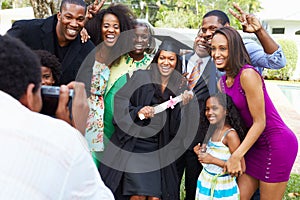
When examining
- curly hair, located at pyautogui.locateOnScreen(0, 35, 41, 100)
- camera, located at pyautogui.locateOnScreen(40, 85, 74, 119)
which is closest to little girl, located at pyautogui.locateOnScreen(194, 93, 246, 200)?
camera, located at pyautogui.locateOnScreen(40, 85, 74, 119)

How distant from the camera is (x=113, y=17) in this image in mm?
3721

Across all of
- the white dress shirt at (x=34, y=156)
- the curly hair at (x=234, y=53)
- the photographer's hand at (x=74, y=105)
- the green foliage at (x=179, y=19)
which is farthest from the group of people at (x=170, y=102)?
the green foliage at (x=179, y=19)

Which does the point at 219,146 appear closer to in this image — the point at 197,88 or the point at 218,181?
the point at 218,181

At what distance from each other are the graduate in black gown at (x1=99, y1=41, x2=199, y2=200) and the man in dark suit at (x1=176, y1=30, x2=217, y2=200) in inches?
2.7

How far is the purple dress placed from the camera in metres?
3.09

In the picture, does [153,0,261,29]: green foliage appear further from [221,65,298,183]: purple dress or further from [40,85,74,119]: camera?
[40,85,74,119]: camera

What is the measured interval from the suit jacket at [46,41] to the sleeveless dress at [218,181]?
4.07 ft

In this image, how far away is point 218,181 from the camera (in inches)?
130

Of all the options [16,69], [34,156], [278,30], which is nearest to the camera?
[34,156]

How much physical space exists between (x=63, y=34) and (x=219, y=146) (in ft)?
5.00

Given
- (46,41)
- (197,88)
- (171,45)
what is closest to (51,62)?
(46,41)

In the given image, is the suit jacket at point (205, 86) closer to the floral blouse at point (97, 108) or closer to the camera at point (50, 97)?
the floral blouse at point (97, 108)

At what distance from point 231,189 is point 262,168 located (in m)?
0.29

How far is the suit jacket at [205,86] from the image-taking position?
11.4 ft
